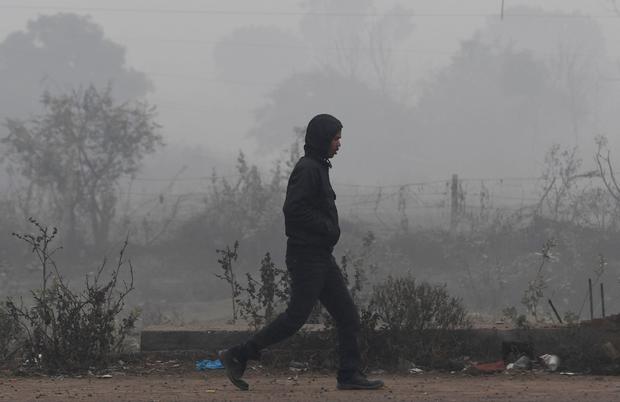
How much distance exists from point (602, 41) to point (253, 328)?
4095 inches

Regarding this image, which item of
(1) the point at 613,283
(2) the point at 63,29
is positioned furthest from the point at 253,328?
(2) the point at 63,29

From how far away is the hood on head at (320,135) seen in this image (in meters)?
5.92

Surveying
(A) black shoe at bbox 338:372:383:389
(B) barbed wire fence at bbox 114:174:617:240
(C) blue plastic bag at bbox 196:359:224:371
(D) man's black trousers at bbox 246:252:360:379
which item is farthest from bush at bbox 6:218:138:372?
(B) barbed wire fence at bbox 114:174:617:240

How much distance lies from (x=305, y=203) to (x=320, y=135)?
0.44m

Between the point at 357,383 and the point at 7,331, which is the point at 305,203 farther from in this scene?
the point at 7,331

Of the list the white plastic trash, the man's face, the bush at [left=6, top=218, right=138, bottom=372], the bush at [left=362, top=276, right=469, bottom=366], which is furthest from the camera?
the bush at [left=362, top=276, right=469, bottom=366]

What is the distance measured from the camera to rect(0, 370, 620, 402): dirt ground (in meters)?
5.88

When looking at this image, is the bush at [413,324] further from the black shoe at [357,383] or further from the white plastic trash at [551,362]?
the black shoe at [357,383]

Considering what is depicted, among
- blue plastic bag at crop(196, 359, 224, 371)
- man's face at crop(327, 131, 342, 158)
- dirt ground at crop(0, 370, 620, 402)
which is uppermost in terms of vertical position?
man's face at crop(327, 131, 342, 158)

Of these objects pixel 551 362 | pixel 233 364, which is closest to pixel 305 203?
pixel 233 364

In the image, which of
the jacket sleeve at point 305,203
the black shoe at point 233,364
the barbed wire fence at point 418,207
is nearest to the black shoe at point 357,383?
the black shoe at point 233,364

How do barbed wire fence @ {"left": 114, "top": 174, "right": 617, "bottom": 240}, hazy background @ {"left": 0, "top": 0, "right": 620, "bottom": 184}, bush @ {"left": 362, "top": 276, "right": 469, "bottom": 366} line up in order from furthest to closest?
hazy background @ {"left": 0, "top": 0, "right": 620, "bottom": 184}
barbed wire fence @ {"left": 114, "top": 174, "right": 617, "bottom": 240}
bush @ {"left": 362, "top": 276, "right": 469, "bottom": 366}

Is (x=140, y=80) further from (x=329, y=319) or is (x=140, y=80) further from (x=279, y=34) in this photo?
(x=329, y=319)

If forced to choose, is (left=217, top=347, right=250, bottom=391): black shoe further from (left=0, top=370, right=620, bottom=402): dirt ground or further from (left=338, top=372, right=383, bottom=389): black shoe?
(left=338, top=372, right=383, bottom=389): black shoe
